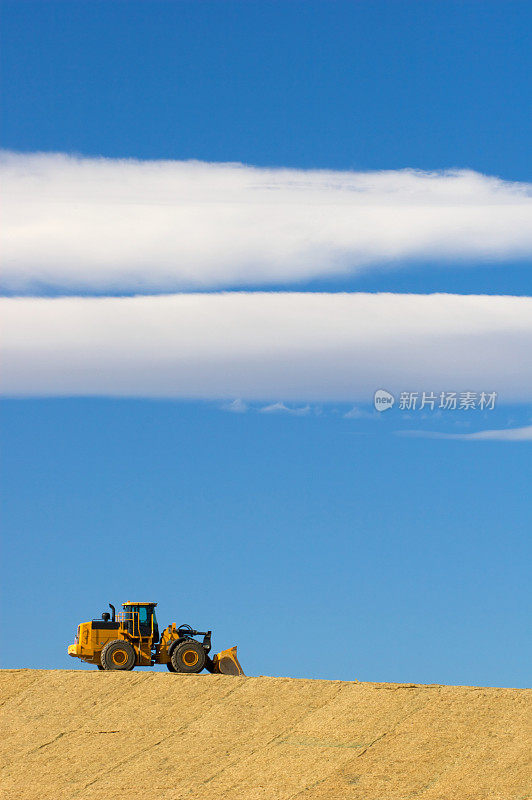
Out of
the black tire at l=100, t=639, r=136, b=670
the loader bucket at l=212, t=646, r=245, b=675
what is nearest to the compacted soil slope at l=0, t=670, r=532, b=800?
the black tire at l=100, t=639, r=136, b=670

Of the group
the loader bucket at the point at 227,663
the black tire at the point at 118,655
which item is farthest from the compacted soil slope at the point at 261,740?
the loader bucket at the point at 227,663

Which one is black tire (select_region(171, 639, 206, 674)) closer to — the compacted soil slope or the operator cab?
the compacted soil slope

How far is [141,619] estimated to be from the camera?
125 ft

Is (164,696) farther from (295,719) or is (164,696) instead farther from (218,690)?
(295,719)

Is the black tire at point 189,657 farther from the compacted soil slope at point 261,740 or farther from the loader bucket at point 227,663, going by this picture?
the compacted soil slope at point 261,740

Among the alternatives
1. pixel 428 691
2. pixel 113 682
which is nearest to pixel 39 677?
pixel 113 682

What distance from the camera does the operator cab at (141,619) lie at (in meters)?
37.9

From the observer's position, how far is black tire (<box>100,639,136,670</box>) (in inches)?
1470

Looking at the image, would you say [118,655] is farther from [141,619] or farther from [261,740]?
[261,740]

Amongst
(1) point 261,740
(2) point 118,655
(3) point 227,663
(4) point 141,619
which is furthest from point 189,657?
(1) point 261,740

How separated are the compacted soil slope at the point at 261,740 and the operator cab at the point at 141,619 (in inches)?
75.1

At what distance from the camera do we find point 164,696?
34.4 m

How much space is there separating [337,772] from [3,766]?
34.2ft

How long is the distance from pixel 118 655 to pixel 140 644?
2.95ft
